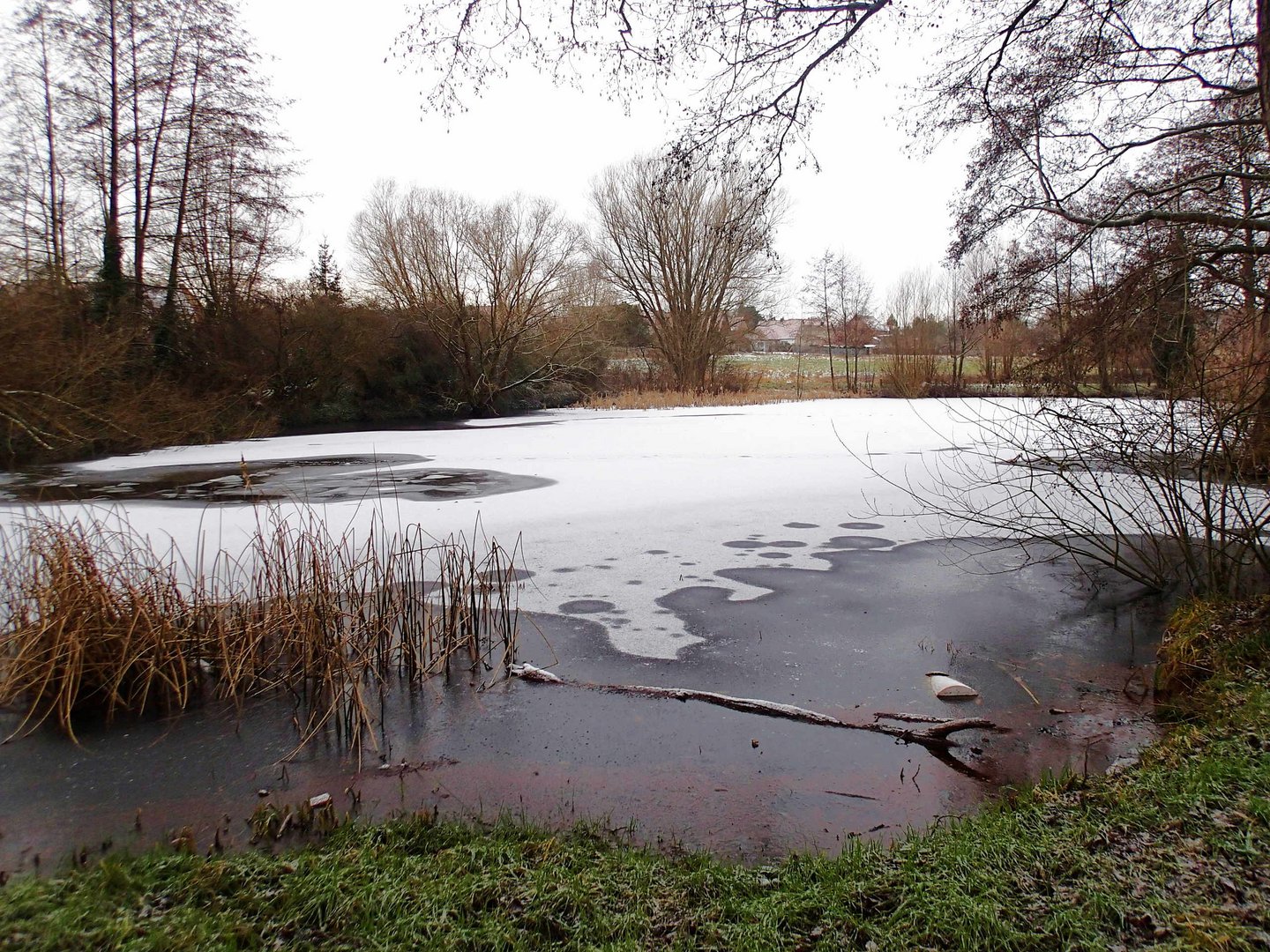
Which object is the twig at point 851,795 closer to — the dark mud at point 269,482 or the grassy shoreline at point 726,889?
the grassy shoreline at point 726,889

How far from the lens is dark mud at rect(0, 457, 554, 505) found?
8219 millimetres

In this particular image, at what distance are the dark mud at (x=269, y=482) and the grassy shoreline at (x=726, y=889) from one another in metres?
5.57

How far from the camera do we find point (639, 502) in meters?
8.34

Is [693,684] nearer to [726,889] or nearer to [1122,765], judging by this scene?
[726,889]

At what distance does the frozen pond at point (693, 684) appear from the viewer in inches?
113

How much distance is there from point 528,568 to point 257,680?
226 centimetres

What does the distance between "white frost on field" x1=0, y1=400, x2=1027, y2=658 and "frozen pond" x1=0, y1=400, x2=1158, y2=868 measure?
5 cm

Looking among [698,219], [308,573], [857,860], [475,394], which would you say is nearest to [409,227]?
[475,394]

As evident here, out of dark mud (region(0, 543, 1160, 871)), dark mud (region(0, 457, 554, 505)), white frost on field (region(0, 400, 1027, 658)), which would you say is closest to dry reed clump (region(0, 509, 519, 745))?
dark mud (region(0, 543, 1160, 871))

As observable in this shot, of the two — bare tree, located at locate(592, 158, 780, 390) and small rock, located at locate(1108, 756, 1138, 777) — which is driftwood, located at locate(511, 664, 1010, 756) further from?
bare tree, located at locate(592, 158, 780, 390)

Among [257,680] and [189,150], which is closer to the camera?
[257,680]

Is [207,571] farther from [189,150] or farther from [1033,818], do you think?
[189,150]

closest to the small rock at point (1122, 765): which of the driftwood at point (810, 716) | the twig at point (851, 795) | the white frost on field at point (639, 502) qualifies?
the driftwood at point (810, 716)

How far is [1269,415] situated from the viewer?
4.10m
